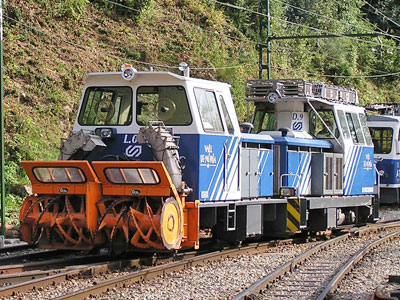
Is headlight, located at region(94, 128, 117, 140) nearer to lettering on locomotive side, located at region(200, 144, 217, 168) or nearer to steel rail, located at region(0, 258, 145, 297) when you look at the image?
lettering on locomotive side, located at region(200, 144, 217, 168)

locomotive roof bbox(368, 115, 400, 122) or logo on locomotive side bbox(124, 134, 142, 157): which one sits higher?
locomotive roof bbox(368, 115, 400, 122)

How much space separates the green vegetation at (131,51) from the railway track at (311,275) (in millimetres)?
8954

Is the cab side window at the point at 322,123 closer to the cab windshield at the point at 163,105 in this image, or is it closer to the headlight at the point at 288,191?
the headlight at the point at 288,191

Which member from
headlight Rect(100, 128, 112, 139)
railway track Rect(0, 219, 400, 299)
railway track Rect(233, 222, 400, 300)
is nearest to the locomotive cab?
railway track Rect(233, 222, 400, 300)

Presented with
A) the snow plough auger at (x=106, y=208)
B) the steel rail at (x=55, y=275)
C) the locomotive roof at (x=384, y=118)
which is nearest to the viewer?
the steel rail at (x=55, y=275)

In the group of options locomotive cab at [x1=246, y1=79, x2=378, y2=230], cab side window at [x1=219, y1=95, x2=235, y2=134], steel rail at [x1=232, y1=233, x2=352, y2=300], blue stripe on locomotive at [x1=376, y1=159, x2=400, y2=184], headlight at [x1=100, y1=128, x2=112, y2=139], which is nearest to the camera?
steel rail at [x1=232, y1=233, x2=352, y2=300]

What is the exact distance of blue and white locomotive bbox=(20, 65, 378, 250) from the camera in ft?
35.6

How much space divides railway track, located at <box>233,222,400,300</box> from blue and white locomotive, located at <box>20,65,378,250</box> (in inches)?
43.5

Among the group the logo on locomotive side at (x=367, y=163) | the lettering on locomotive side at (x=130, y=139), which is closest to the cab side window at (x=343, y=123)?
the logo on locomotive side at (x=367, y=163)

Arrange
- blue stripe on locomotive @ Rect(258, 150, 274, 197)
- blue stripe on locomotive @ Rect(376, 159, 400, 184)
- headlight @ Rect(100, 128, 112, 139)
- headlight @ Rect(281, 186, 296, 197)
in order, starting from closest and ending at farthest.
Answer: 1. headlight @ Rect(100, 128, 112, 139)
2. blue stripe on locomotive @ Rect(258, 150, 274, 197)
3. headlight @ Rect(281, 186, 296, 197)
4. blue stripe on locomotive @ Rect(376, 159, 400, 184)

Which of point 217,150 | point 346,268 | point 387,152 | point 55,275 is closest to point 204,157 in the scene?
point 217,150

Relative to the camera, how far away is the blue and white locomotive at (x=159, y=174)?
35.6ft

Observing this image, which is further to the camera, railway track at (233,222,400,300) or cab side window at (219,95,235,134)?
cab side window at (219,95,235,134)

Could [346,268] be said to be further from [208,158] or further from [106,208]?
[106,208]
